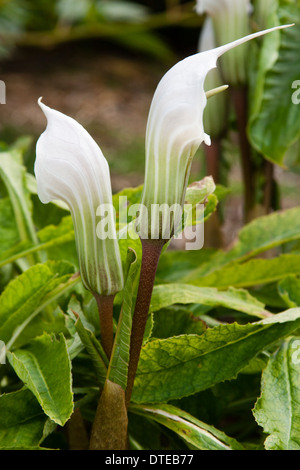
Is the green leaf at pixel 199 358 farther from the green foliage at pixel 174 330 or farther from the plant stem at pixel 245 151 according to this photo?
the plant stem at pixel 245 151

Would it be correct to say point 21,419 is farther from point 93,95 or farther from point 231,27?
point 93,95

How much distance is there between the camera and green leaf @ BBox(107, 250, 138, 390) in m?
0.37

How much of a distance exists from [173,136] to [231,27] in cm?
30

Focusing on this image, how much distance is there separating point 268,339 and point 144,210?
0.14 m

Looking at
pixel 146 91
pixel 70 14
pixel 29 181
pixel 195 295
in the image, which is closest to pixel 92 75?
pixel 146 91

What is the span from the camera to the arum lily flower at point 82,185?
1.14ft

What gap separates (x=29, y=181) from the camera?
0.56m

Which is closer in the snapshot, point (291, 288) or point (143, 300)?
point (143, 300)

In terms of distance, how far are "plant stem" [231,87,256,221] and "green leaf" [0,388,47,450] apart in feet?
1.13

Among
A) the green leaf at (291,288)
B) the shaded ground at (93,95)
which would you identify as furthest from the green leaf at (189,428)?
the shaded ground at (93,95)

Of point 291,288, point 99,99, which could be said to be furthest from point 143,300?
point 99,99

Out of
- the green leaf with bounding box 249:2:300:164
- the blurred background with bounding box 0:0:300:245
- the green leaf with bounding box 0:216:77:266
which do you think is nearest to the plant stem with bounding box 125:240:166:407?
the green leaf with bounding box 0:216:77:266

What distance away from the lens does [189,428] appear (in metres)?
0.40

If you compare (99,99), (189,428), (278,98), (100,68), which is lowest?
(189,428)
